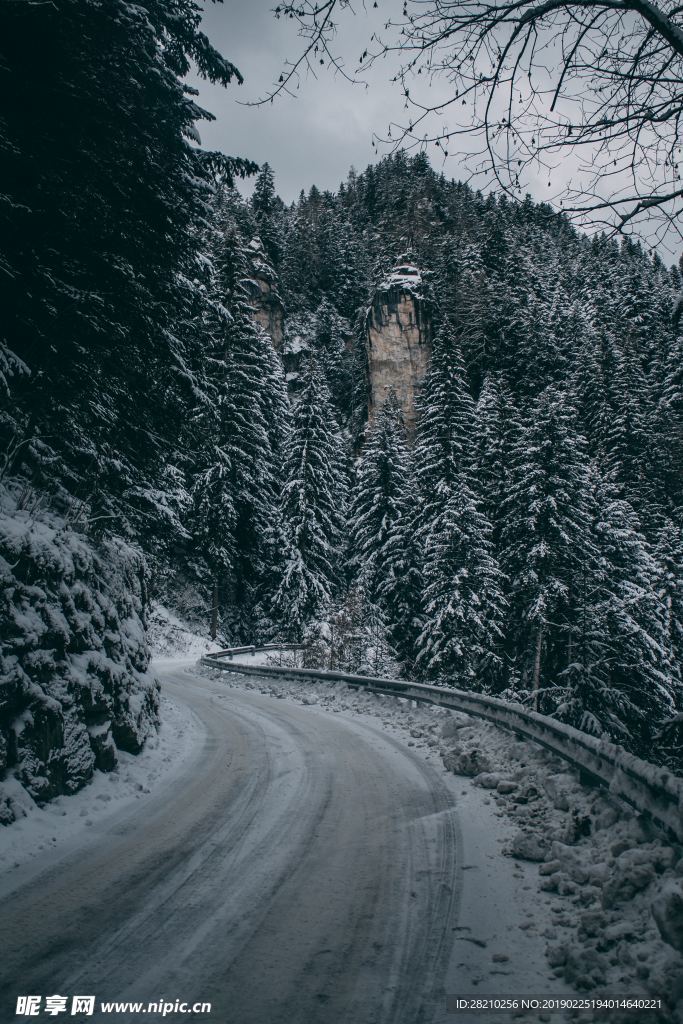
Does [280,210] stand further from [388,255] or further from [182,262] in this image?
[182,262]

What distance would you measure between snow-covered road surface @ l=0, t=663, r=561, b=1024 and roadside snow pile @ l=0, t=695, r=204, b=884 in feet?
0.53

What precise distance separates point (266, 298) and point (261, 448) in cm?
3499

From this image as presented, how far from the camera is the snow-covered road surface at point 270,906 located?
9.89 feet

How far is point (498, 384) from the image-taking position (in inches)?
1357

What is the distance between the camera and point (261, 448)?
1276 inches

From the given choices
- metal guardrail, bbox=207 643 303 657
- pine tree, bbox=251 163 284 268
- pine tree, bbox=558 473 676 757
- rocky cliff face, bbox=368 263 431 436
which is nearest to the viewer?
pine tree, bbox=558 473 676 757

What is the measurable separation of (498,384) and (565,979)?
3427cm

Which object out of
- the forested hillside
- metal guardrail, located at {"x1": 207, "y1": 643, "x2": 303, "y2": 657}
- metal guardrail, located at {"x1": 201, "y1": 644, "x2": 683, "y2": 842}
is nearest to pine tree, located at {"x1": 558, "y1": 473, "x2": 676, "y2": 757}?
the forested hillside

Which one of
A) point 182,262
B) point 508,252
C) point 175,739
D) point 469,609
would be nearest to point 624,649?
point 469,609

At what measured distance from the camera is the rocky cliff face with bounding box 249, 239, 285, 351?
58594 mm

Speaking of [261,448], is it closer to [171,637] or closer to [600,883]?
[171,637]

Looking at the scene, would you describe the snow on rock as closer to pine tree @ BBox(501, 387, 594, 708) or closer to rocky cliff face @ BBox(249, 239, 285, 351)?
pine tree @ BBox(501, 387, 594, 708)

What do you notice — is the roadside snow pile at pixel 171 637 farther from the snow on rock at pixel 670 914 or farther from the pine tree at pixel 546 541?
the snow on rock at pixel 670 914

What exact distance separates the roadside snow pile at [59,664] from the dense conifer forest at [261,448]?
36mm
